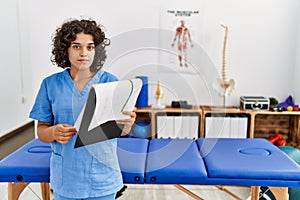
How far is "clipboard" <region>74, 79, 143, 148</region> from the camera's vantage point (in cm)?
106

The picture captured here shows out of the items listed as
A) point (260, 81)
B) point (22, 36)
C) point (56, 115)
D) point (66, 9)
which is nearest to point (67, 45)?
point (56, 115)

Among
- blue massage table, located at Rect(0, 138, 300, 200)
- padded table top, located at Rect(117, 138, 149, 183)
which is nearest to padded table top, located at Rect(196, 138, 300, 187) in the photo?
blue massage table, located at Rect(0, 138, 300, 200)

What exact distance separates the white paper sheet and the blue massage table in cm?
41

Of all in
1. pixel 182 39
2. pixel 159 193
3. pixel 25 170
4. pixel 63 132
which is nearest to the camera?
pixel 63 132

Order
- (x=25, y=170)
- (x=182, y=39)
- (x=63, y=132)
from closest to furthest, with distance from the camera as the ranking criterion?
(x=63, y=132) < (x=25, y=170) < (x=182, y=39)

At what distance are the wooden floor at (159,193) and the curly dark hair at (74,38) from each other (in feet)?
4.13

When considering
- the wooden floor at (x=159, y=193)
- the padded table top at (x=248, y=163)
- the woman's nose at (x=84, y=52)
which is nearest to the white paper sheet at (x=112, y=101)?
the woman's nose at (x=84, y=52)

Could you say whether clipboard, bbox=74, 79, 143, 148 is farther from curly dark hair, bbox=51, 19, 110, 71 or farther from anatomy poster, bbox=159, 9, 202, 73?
anatomy poster, bbox=159, 9, 202, 73

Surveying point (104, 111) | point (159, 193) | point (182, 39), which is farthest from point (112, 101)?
point (182, 39)

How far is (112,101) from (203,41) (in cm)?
212

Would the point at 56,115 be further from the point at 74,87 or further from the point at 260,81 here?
the point at 260,81

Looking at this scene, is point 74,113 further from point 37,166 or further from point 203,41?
point 203,41

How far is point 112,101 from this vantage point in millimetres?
1104

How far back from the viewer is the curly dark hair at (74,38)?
1137 millimetres
